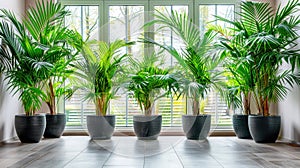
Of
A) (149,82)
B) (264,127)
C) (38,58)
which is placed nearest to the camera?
(149,82)

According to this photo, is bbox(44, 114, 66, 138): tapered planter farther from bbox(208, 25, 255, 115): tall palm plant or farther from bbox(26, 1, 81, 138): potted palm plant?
bbox(208, 25, 255, 115): tall palm plant

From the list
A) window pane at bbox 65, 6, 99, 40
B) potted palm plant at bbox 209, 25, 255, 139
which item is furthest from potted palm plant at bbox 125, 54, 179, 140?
window pane at bbox 65, 6, 99, 40

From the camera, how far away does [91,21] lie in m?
4.93

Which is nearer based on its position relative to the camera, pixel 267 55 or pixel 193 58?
pixel 267 55

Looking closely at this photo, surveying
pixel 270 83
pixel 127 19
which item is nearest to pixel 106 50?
pixel 127 19

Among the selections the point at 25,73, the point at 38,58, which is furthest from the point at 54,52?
the point at 25,73

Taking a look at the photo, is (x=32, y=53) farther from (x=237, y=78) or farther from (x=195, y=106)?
(x=237, y=78)

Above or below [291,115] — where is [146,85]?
above

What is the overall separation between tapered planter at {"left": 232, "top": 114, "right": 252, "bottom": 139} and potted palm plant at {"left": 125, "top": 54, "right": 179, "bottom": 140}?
3.79 ft

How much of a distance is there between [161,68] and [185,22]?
41.8 inches

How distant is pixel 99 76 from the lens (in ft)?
13.1

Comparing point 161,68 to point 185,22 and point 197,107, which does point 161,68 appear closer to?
point 197,107

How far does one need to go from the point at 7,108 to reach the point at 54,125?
54 cm

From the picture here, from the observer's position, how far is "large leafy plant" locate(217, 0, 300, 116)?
3.70 meters
